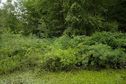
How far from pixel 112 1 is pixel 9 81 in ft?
34.2

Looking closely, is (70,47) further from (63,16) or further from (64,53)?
(63,16)

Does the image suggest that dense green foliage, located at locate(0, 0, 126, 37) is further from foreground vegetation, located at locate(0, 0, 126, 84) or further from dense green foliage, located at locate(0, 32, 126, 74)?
dense green foliage, located at locate(0, 32, 126, 74)

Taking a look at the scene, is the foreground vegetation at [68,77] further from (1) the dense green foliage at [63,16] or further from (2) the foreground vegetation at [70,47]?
(1) the dense green foliage at [63,16]

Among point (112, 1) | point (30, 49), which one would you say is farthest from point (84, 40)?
point (112, 1)

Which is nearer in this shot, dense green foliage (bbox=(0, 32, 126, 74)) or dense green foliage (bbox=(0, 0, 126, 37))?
dense green foliage (bbox=(0, 32, 126, 74))

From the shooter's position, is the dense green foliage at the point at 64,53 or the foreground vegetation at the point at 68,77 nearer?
the foreground vegetation at the point at 68,77

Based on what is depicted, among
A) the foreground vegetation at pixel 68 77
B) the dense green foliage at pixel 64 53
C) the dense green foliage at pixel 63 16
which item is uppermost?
the dense green foliage at pixel 63 16

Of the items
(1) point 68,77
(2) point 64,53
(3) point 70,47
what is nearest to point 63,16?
(3) point 70,47

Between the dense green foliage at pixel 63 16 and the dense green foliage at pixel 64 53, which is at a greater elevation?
the dense green foliage at pixel 63 16

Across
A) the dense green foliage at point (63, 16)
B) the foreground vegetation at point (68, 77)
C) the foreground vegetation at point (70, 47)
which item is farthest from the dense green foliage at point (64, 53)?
the dense green foliage at point (63, 16)

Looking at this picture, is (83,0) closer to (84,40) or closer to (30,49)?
(84,40)

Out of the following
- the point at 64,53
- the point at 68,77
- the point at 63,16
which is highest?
the point at 63,16

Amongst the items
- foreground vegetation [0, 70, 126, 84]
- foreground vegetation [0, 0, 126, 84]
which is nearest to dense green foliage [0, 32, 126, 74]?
foreground vegetation [0, 0, 126, 84]

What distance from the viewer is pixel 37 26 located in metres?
20.7
